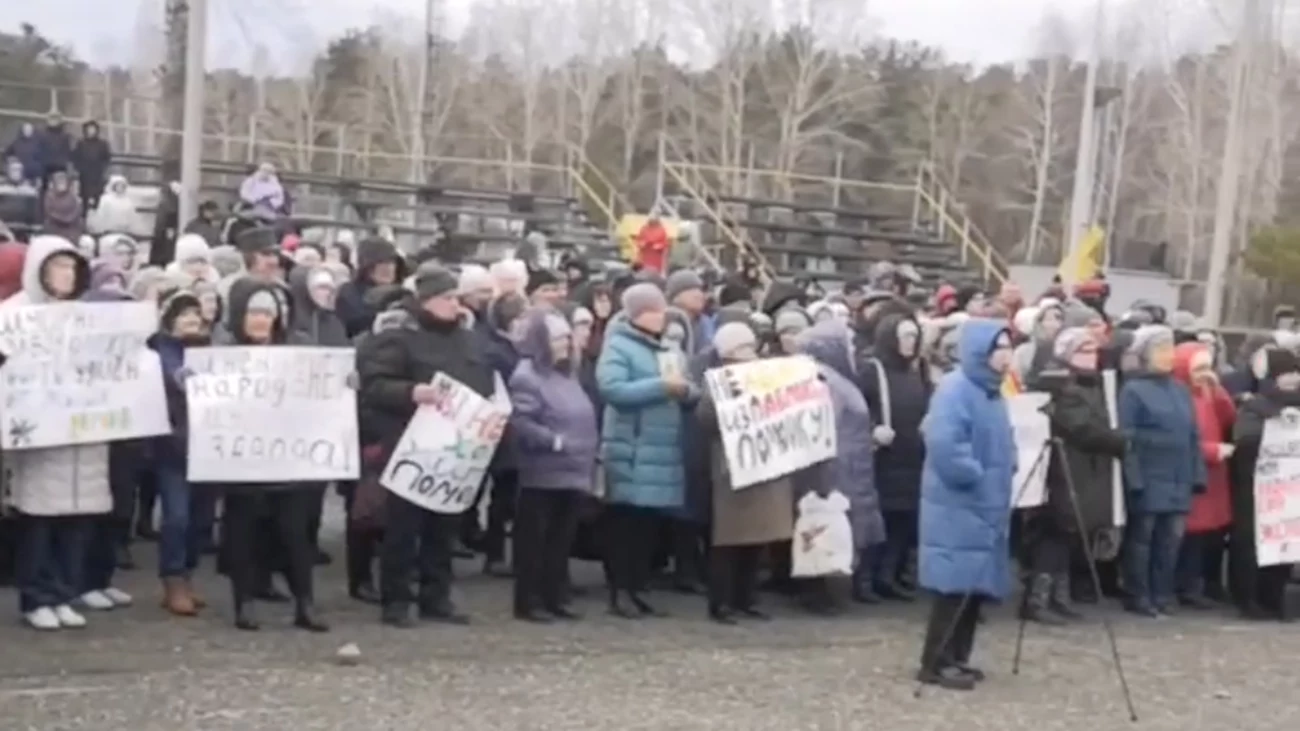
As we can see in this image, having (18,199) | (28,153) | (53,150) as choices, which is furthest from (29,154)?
(18,199)

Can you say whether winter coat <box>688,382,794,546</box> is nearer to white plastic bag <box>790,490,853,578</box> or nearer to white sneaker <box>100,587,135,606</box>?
white plastic bag <box>790,490,853,578</box>

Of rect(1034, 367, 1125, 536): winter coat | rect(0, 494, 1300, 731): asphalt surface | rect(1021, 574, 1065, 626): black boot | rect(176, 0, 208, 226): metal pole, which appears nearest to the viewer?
rect(0, 494, 1300, 731): asphalt surface

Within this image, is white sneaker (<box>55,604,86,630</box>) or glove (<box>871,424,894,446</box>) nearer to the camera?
white sneaker (<box>55,604,86,630</box>)

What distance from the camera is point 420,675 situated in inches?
374

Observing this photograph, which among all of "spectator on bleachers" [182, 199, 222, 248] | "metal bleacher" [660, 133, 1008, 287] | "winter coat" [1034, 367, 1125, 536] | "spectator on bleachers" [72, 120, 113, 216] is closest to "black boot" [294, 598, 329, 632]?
"winter coat" [1034, 367, 1125, 536]

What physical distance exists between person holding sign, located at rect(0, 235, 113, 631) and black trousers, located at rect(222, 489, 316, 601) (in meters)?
0.62

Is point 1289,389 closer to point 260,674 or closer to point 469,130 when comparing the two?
point 260,674

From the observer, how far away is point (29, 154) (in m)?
27.4

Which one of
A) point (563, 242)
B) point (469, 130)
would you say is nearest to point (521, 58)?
point (469, 130)

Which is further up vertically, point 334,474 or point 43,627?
point 334,474

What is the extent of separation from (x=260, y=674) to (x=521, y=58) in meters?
78.5

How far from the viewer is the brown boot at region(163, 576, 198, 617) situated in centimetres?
1049

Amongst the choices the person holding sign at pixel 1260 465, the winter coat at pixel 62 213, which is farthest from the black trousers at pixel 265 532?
the winter coat at pixel 62 213

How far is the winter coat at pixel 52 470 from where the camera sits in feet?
32.2
